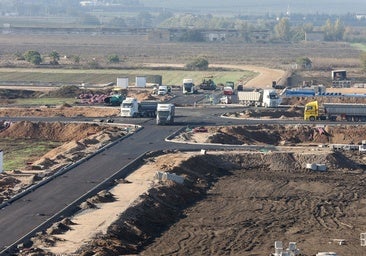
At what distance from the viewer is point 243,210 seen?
6788 cm

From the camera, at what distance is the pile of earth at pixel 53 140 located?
2817 inches

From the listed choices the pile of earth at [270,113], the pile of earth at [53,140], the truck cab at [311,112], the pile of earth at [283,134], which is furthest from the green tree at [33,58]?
the pile of earth at [283,134]

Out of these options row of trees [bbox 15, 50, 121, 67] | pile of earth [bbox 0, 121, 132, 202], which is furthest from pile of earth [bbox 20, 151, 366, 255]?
row of trees [bbox 15, 50, 121, 67]

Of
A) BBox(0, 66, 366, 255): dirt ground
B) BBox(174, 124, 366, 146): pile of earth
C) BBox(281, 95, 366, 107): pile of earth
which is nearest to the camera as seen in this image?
BBox(0, 66, 366, 255): dirt ground

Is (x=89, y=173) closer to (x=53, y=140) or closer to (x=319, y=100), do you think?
(x=53, y=140)

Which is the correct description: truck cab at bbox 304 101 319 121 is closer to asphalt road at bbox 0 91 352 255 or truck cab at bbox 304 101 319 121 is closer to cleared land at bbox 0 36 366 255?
asphalt road at bbox 0 91 352 255

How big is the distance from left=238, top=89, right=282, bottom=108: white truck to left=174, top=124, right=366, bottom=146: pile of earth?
15.1 meters

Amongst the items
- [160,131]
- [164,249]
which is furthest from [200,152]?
[164,249]

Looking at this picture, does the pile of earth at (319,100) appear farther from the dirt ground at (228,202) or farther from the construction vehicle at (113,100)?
the dirt ground at (228,202)

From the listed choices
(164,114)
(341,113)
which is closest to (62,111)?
(164,114)

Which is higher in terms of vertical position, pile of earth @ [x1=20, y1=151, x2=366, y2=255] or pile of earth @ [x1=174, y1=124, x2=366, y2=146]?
pile of earth @ [x1=20, y1=151, x2=366, y2=255]

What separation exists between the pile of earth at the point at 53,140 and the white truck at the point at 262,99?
71.5 ft

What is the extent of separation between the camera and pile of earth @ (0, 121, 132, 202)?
71.6 m

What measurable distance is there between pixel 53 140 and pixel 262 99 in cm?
2637
